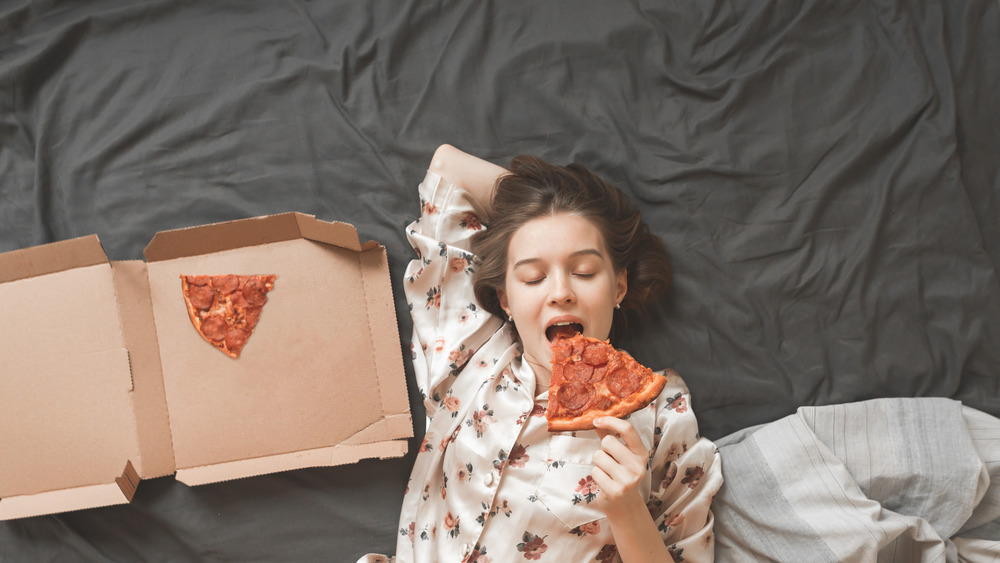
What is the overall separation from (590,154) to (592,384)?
2.59ft

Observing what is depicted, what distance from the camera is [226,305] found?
6.65 ft

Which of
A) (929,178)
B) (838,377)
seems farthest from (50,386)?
(929,178)

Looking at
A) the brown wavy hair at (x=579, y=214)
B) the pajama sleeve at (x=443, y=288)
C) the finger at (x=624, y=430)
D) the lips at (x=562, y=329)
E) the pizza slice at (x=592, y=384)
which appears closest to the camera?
the finger at (x=624, y=430)

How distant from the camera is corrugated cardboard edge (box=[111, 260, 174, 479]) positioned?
200cm

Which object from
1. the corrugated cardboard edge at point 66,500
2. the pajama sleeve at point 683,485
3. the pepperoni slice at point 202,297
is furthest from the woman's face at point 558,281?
the corrugated cardboard edge at point 66,500

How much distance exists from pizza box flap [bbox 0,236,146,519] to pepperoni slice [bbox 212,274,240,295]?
305 mm

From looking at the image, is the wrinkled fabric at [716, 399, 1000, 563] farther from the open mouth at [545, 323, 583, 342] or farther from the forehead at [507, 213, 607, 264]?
the forehead at [507, 213, 607, 264]

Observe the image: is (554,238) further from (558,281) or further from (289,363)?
(289,363)

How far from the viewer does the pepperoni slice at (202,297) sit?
2.03m

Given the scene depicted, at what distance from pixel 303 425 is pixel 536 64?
135 centimetres

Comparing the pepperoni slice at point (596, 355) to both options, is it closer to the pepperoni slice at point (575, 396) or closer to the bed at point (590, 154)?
the pepperoni slice at point (575, 396)

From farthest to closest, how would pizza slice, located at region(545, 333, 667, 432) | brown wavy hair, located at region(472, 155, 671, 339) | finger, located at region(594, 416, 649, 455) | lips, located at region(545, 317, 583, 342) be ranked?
brown wavy hair, located at region(472, 155, 671, 339), lips, located at region(545, 317, 583, 342), pizza slice, located at region(545, 333, 667, 432), finger, located at region(594, 416, 649, 455)

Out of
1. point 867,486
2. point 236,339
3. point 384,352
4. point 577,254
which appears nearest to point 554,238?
point 577,254

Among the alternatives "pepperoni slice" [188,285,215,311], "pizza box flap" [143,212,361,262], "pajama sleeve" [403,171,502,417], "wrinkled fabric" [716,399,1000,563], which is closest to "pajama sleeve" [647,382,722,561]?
"wrinkled fabric" [716,399,1000,563]
